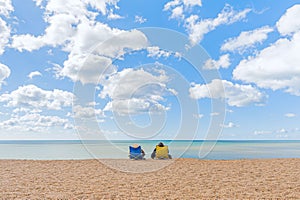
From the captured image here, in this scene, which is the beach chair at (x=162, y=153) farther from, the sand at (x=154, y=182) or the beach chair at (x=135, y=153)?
the sand at (x=154, y=182)

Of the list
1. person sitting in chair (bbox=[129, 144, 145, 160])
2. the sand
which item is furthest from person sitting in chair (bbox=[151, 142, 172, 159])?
the sand

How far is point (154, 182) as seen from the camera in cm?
871

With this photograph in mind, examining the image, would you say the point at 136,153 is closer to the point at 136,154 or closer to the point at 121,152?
the point at 136,154

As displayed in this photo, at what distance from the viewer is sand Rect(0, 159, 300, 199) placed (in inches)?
284

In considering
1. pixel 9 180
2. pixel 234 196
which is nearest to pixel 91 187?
pixel 9 180

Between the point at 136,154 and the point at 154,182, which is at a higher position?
the point at 136,154

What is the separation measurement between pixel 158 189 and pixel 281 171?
5.47 m

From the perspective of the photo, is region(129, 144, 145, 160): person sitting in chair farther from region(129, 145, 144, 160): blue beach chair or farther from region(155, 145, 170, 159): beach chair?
region(155, 145, 170, 159): beach chair

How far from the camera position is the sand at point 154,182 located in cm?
720

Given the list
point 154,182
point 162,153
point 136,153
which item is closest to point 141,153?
point 136,153

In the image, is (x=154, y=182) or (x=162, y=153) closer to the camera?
(x=154, y=182)

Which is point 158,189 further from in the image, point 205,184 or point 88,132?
point 88,132

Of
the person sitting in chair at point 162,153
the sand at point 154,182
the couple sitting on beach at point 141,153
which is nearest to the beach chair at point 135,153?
Answer: the couple sitting on beach at point 141,153

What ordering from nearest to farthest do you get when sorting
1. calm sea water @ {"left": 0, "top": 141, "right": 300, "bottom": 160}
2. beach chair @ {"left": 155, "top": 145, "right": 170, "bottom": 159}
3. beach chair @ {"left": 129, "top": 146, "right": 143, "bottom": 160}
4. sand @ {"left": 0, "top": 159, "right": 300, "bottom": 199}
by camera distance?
sand @ {"left": 0, "top": 159, "right": 300, "bottom": 199} < beach chair @ {"left": 129, "top": 146, "right": 143, "bottom": 160} < beach chair @ {"left": 155, "top": 145, "right": 170, "bottom": 159} < calm sea water @ {"left": 0, "top": 141, "right": 300, "bottom": 160}
